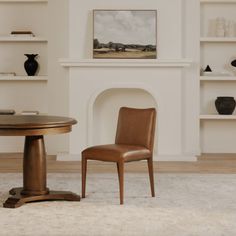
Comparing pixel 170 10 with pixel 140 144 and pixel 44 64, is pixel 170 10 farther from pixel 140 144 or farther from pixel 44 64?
pixel 140 144

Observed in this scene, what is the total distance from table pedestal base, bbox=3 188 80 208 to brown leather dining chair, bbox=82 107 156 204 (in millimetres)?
171

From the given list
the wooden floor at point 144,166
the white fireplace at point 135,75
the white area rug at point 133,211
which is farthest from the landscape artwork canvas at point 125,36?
the white area rug at point 133,211

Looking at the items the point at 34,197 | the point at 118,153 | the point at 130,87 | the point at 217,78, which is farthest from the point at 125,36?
the point at 34,197

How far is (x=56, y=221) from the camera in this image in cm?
394

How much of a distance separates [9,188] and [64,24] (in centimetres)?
291

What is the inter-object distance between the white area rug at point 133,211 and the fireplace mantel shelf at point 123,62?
5.97 feet

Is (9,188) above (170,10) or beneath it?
beneath

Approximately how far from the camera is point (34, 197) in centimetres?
451

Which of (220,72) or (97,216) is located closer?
(97,216)

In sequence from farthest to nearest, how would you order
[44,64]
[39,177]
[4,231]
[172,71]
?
[44,64]
[172,71]
[39,177]
[4,231]

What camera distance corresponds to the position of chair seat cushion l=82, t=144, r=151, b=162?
4559mm

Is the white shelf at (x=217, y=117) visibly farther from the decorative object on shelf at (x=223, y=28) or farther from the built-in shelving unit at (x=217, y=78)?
the decorative object on shelf at (x=223, y=28)

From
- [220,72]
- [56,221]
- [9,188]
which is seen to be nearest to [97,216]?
[56,221]

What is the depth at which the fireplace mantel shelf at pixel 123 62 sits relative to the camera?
6.94m
